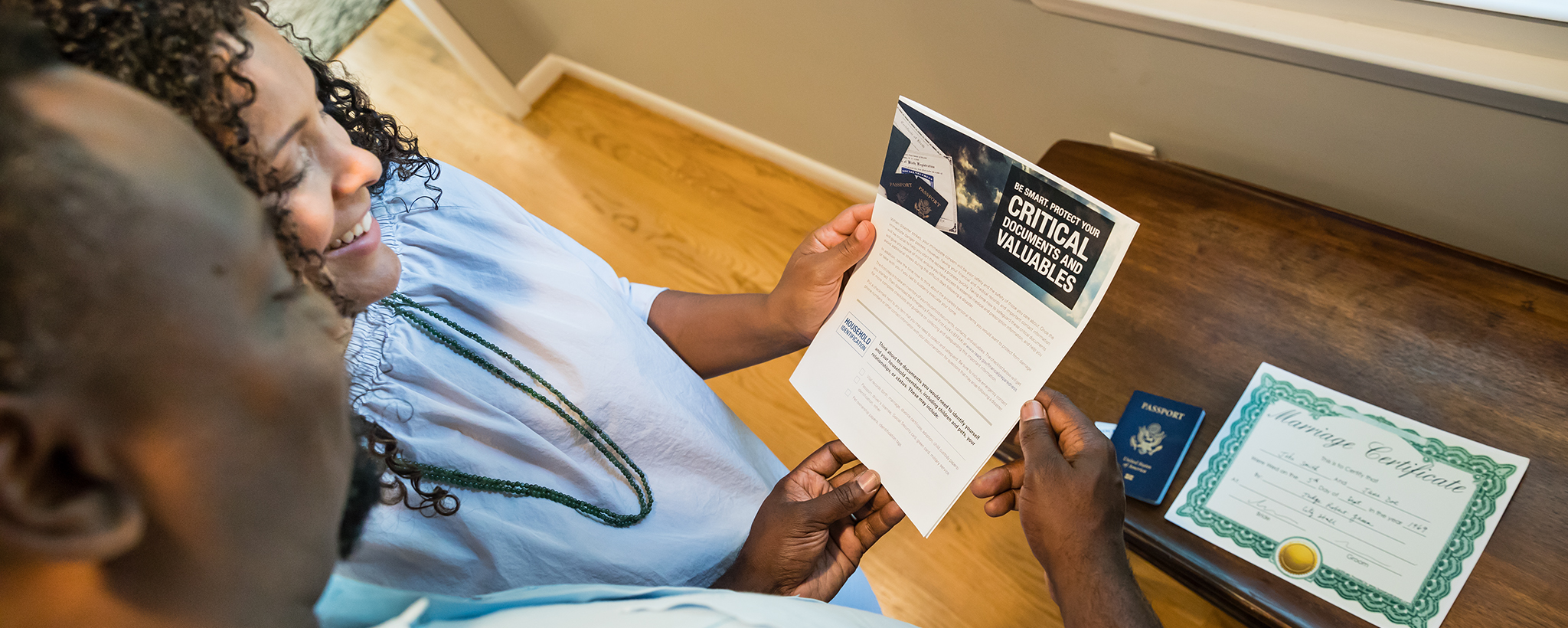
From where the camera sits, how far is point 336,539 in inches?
15.0

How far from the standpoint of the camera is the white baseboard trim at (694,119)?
6.09 feet

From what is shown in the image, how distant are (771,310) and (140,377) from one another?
0.60 m

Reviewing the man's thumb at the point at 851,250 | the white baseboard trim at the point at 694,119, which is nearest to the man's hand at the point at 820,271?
the man's thumb at the point at 851,250

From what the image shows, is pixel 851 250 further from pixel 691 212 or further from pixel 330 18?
pixel 330 18

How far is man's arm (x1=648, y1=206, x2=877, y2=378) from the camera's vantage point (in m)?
0.75

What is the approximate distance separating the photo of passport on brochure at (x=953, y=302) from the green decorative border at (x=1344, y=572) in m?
0.25

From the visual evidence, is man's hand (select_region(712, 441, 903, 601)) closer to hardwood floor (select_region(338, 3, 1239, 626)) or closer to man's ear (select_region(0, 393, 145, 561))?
man's ear (select_region(0, 393, 145, 561))

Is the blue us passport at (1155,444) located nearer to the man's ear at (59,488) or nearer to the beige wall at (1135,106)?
the beige wall at (1135,106)

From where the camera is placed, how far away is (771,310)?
0.83 m

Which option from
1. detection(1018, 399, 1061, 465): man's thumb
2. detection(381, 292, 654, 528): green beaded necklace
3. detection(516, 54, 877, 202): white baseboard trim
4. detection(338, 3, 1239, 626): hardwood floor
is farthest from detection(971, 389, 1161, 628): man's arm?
detection(516, 54, 877, 202): white baseboard trim

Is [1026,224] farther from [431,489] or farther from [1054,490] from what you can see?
[431,489]

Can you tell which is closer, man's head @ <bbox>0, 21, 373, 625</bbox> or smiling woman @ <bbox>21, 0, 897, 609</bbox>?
man's head @ <bbox>0, 21, 373, 625</bbox>

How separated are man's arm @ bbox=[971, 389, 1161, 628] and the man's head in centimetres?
52

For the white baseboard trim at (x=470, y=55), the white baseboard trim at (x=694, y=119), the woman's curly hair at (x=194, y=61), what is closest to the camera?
the woman's curly hair at (x=194, y=61)
